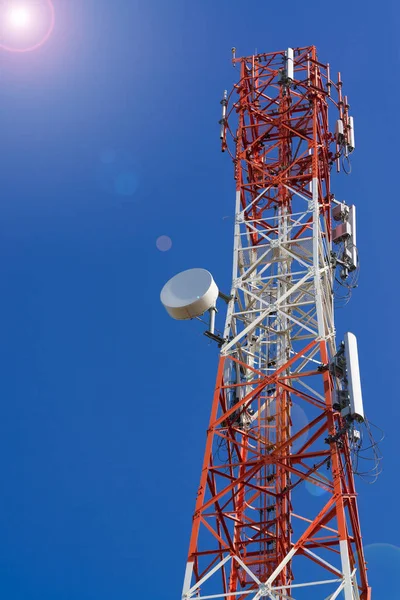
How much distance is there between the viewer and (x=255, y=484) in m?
25.2

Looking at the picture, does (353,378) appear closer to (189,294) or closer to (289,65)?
(189,294)

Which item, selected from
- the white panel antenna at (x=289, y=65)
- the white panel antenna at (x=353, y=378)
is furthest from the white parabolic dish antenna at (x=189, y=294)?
the white panel antenna at (x=289, y=65)

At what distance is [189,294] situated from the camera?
2661 cm

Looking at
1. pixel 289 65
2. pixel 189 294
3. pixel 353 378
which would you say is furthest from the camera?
pixel 289 65

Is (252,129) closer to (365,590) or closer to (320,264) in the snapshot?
(320,264)

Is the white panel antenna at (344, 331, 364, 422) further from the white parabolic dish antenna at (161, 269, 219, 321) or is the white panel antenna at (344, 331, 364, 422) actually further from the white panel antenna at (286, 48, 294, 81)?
the white panel antenna at (286, 48, 294, 81)

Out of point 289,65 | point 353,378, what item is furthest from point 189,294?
point 289,65

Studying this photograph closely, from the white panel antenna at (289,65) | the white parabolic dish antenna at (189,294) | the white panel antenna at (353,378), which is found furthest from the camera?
the white panel antenna at (289,65)

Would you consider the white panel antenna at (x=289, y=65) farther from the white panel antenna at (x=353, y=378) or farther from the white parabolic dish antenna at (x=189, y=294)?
the white panel antenna at (x=353, y=378)

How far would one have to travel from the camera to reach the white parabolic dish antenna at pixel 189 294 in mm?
26250

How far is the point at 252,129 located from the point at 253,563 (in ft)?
55.0

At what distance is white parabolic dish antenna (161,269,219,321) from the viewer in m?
26.2

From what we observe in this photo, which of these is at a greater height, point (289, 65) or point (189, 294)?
point (289, 65)

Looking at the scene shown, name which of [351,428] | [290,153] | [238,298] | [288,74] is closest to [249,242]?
[238,298]
